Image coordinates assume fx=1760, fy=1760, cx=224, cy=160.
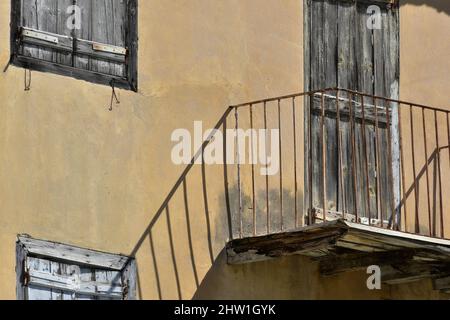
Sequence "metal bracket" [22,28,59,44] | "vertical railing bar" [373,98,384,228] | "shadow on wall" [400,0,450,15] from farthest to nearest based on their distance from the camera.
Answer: "shadow on wall" [400,0,450,15], "vertical railing bar" [373,98,384,228], "metal bracket" [22,28,59,44]

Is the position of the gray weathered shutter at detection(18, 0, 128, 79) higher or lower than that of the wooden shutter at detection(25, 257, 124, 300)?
higher

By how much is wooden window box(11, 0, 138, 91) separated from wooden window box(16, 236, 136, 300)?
1.55 metres

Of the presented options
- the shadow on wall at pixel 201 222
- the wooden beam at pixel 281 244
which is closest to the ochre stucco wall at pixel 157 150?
the shadow on wall at pixel 201 222

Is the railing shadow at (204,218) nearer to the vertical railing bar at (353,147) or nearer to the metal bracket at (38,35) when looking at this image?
the vertical railing bar at (353,147)

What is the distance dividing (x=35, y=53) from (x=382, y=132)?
3837 millimetres

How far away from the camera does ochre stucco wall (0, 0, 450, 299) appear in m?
14.6

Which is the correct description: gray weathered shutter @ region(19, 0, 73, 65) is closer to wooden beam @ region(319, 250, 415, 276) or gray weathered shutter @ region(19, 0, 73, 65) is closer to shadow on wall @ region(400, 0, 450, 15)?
wooden beam @ region(319, 250, 415, 276)

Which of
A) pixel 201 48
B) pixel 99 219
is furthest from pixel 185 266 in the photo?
pixel 201 48

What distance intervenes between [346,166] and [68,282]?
3304 mm

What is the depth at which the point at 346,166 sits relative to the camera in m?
16.6

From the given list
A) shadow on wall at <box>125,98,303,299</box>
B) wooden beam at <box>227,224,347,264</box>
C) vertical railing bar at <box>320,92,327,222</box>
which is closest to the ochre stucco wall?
shadow on wall at <box>125,98,303,299</box>

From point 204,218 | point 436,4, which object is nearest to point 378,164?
point 204,218
